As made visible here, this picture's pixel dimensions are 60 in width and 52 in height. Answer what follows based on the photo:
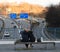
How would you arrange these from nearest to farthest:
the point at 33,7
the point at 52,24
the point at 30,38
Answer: the point at 30,38 → the point at 52,24 → the point at 33,7

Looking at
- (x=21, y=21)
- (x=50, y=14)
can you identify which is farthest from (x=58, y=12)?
(x=21, y=21)

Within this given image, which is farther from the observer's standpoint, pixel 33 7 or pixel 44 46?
pixel 33 7

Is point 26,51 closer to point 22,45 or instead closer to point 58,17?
point 22,45

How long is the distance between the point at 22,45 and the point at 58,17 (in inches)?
1822

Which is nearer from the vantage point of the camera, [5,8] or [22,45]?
[22,45]

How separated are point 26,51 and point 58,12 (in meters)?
52.4

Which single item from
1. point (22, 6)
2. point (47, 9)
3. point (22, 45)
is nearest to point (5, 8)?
point (22, 6)

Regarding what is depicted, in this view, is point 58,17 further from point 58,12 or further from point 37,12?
point 37,12

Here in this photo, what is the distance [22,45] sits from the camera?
17078 millimetres

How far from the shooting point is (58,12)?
217 ft

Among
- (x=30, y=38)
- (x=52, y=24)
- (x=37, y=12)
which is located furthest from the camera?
(x=37, y=12)

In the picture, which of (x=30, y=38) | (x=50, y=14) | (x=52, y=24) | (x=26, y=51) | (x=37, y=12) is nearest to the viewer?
(x=26, y=51)

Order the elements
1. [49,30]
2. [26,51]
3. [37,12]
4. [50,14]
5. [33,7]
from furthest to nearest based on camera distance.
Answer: [37,12]
[33,7]
[50,14]
[49,30]
[26,51]

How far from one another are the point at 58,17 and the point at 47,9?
7495mm
